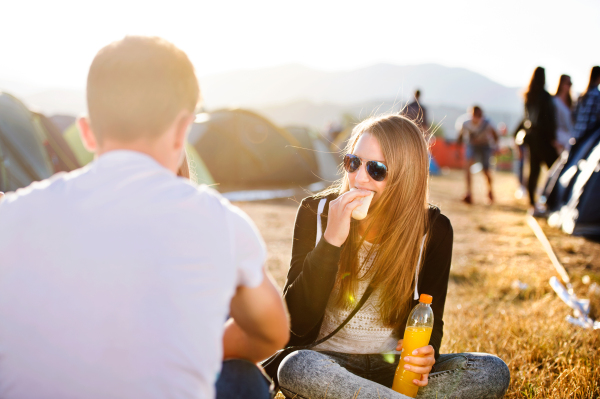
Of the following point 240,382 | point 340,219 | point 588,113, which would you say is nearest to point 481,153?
point 588,113

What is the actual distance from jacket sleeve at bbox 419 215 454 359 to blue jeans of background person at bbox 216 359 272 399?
3.38ft

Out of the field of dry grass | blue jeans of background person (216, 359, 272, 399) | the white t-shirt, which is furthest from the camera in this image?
the field of dry grass

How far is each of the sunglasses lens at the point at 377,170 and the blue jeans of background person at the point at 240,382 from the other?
1.08 m

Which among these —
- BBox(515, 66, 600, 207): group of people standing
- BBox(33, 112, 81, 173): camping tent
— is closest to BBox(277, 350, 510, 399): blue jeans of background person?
BBox(515, 66, 600, 207): group of people standing

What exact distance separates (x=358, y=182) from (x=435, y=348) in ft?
2.70

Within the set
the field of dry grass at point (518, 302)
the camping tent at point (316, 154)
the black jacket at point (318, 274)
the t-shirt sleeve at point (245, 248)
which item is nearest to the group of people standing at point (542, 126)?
the field of dry grass at point (518, 302)

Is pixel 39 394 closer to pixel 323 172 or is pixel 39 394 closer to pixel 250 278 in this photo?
pixel 250 278

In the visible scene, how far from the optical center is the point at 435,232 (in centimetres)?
223

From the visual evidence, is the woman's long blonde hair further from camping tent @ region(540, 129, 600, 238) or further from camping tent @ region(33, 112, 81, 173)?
camping tent @ region(33, 112, 81, 173)

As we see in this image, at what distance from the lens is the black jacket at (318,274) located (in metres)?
1.92

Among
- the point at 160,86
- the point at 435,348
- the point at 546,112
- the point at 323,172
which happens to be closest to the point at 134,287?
the point at 160,86

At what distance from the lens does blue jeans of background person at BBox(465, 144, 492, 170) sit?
9.38m

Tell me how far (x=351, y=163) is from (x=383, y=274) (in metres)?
0.54

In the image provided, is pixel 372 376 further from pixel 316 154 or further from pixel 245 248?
pixel 316 154
